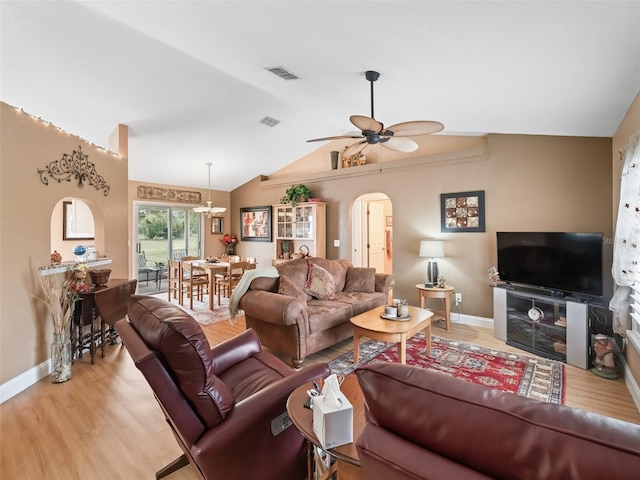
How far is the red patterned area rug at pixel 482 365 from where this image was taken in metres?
2.71

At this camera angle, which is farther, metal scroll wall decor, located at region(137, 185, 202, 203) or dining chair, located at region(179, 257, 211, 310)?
metal scroll wall decor, located at region(137, 185, 202, 203)

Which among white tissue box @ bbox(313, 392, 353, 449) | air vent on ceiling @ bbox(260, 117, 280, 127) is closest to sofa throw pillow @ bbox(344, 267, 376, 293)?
air vent on ceiling @ bbox(260, 117, 280, 127)

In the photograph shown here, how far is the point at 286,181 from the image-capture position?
22.3 ft

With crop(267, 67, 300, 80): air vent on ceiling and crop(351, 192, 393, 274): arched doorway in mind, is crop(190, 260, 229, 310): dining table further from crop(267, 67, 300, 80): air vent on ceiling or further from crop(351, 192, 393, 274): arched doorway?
crop(267, 67, 300, 80): air vent on ceiling

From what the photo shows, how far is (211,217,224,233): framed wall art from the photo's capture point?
7730mm

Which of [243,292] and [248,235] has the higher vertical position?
[248,235]

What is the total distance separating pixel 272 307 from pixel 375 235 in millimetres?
3993

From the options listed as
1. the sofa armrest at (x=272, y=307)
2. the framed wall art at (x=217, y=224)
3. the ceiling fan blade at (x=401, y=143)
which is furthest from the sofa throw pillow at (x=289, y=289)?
the framed wall art at (x=217, y=224)

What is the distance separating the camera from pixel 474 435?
68cm

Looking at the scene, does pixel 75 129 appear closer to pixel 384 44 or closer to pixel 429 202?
pixel 384 44

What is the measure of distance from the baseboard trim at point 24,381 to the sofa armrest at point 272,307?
189 cm

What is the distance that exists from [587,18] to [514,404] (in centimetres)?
203

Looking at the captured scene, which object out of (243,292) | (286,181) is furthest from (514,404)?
(286,181)

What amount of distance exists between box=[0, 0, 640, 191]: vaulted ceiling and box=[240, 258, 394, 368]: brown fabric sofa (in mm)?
2181
